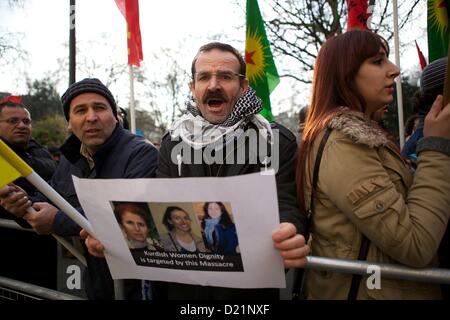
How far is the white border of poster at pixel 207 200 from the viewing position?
1.27 metres

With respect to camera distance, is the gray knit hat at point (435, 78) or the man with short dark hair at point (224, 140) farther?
the gray knit hat at point (435, 78)

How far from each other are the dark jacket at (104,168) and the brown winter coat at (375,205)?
0.94 meters

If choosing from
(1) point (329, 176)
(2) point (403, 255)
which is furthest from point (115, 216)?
(2) point (403, 255)

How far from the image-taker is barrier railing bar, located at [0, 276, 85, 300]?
213 cm

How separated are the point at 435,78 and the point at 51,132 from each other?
29.7m

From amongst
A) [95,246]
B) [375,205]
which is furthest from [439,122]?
[95,246]

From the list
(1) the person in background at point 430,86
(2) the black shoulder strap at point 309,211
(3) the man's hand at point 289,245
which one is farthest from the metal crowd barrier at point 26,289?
(1) the person in background at point 430,86

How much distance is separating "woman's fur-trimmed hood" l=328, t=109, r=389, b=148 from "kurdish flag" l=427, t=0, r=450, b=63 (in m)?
2.16

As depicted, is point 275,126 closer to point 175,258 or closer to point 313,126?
point 313,126

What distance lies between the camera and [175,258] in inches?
58.9

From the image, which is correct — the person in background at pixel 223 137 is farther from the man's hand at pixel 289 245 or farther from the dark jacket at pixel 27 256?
the dark jacket at pixel 27 256

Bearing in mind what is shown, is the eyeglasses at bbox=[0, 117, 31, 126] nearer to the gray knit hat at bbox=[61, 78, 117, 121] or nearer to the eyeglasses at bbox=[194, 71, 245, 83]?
the gray knit hat at bbox=[61, 78, 117, 121]

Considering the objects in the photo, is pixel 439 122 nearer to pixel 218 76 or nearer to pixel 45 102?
pixel 218 76

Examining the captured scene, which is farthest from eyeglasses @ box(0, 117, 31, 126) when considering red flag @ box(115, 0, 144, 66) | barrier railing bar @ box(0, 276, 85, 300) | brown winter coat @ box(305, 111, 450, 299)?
brown winter coat @ box(305, 111, 450, 299)
